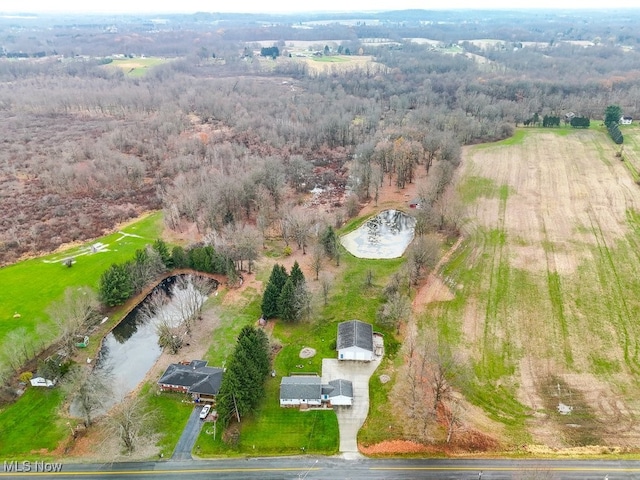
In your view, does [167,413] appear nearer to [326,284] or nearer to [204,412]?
[204,412]

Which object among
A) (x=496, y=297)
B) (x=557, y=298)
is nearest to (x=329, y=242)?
(x=496, y=297)

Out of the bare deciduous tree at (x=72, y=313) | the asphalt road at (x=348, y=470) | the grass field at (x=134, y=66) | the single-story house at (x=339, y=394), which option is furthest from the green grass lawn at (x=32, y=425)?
the grass field at (x=134, y=66)

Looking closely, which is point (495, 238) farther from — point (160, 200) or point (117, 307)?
point (160, 200)

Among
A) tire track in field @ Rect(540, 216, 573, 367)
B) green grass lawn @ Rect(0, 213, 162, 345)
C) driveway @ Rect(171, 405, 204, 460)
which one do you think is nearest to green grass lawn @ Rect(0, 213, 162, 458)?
green grass lawn @ Rect(0, 213, 162, 345)

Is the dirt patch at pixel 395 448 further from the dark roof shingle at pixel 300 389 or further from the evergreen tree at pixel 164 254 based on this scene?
the evergreen tree at pixel 164 254

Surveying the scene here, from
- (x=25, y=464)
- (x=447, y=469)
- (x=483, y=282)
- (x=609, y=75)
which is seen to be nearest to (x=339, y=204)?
(x=483, y=282)
